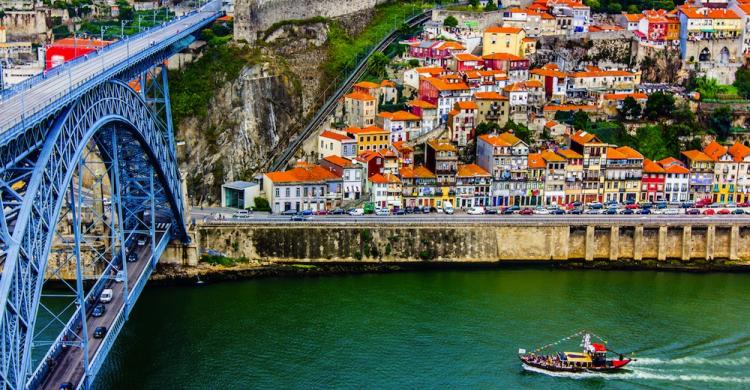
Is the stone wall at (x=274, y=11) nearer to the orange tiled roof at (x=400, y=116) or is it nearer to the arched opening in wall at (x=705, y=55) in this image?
the orange tiled roof at (x=400, y=116)

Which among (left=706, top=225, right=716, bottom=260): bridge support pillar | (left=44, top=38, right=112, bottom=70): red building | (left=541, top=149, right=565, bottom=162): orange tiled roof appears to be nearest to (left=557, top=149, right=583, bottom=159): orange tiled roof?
(left=541, top=149, right=565, bottom=162): orange tiled roof

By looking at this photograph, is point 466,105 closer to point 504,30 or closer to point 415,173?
point 415,173

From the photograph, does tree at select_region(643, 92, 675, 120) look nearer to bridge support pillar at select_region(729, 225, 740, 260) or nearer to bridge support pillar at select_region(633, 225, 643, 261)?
bridge support pillar at select_region(729, 225, 740, 260)

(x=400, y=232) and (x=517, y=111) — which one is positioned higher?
(x=517, y=111)

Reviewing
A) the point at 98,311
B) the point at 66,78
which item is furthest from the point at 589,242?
the point at 66,78

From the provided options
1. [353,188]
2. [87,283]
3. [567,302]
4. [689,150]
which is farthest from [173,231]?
[689,150]

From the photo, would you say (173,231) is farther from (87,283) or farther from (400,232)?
(400,232)
